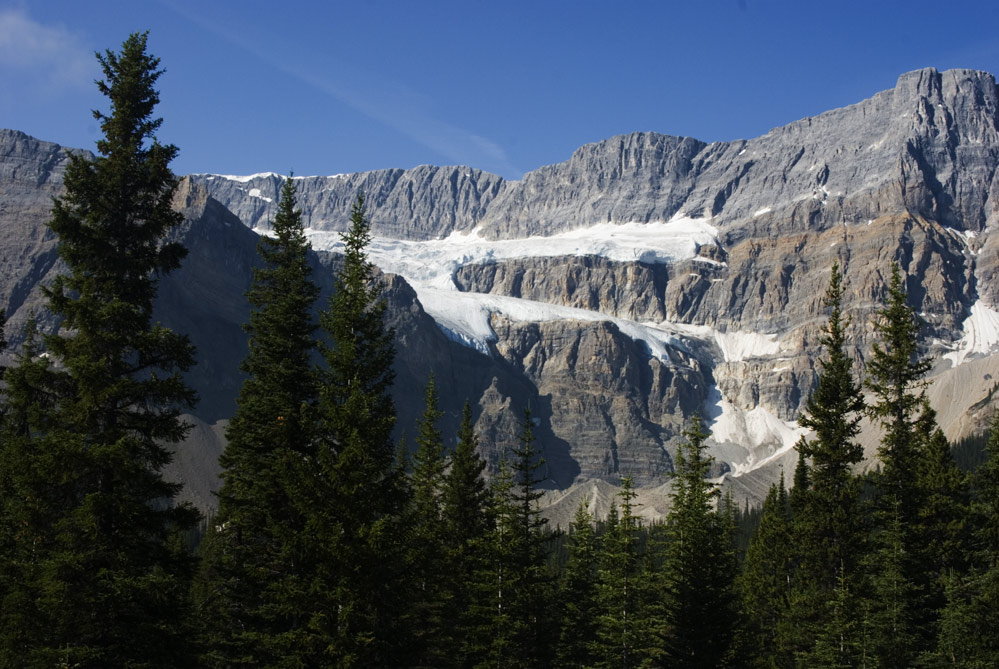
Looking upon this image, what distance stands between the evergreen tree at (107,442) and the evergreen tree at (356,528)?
115 inches

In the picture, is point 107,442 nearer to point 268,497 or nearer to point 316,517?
point 316,517

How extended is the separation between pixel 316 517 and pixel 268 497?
410 centimetres

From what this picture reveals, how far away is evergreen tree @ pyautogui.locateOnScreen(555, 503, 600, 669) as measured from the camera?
5141cm

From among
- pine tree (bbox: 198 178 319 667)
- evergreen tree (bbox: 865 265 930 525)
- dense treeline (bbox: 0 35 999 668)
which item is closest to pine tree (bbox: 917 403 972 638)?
dense treeline (bbox: 0 35 999 668)

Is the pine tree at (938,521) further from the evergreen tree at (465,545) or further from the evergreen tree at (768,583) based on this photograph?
the evergreen tree at (768,583)

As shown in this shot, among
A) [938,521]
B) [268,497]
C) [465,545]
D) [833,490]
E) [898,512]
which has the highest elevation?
[833,490]

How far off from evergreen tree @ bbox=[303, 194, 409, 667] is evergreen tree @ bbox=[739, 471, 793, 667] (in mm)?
36139

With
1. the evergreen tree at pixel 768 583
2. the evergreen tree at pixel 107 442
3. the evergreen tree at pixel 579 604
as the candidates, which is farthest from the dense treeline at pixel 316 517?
the evergreen tree at pixel 768 583

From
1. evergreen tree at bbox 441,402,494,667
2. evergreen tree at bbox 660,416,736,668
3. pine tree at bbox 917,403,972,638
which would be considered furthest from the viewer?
evergreen tree at bbox 660,416,736,668

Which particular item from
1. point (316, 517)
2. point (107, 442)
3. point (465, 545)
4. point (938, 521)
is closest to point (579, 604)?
point (465, 545)

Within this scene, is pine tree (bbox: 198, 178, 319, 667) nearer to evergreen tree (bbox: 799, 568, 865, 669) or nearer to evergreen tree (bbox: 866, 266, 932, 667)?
evergreen tree (bbox: 799, 568, 865, 669)

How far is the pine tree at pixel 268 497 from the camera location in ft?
71.5

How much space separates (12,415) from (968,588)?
99.6 ft

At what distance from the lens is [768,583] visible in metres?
61.3
